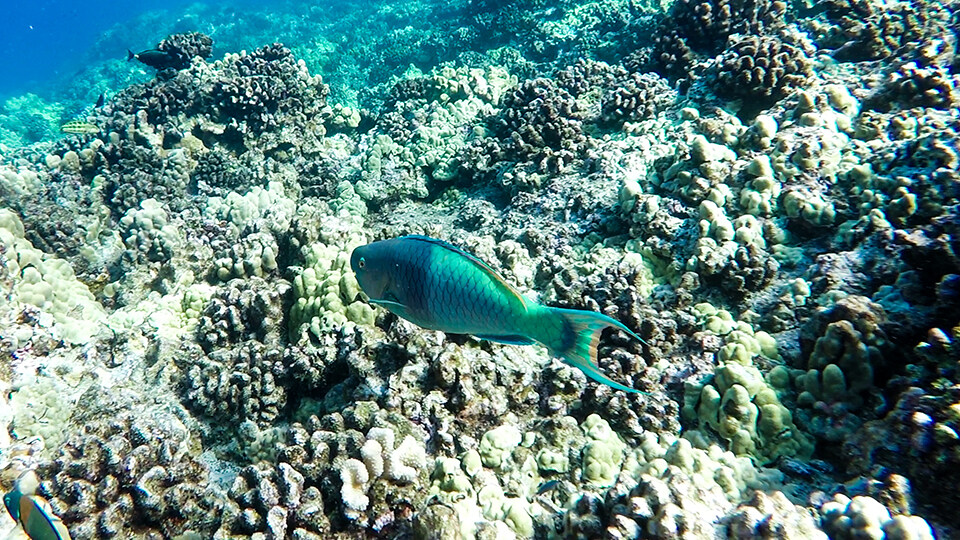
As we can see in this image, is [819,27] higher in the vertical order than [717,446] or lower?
higher

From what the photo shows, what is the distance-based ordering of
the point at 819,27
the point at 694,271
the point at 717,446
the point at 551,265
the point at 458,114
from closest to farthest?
the point at 717,446, the point at 694,271, the point at 551,265, the point at 819,27, the point at 458,114

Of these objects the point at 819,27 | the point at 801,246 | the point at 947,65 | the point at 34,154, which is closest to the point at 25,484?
the point at 801,246

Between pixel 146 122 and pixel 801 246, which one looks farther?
pixel 146 122

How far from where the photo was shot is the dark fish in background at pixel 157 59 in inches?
359

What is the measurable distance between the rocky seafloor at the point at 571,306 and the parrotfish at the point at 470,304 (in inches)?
32.1

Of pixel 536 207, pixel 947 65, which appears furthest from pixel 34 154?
pixel 947 65

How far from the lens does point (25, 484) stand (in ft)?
9.14

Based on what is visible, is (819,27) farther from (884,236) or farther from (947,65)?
(884,236)

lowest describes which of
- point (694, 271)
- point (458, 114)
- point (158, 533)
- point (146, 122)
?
point (158, 533)

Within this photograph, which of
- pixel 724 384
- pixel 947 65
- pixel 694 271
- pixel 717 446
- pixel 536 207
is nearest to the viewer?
pixel 717 446

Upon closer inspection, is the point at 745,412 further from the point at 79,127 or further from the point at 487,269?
the point at 79,127

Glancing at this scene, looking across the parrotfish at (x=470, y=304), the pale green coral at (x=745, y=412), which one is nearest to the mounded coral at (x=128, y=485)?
the parrotfish at (x=470, y=304)

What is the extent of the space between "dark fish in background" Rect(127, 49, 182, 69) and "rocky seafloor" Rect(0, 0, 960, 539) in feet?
10.6

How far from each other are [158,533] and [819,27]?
9.21m
